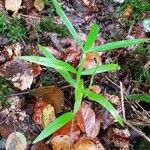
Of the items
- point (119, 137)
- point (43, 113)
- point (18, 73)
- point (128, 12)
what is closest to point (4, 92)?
point (18, 73)

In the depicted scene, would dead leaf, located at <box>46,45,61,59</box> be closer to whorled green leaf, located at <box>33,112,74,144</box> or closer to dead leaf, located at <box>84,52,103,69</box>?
dead leaf, located at <box>84,52,103,69</box>

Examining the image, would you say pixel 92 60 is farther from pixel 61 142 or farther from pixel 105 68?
pixel 61 142

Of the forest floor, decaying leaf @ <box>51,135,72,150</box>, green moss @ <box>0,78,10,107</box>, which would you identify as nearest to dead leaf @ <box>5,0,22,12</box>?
the forest floor

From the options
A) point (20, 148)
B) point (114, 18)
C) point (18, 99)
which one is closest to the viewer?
point (20, 148)

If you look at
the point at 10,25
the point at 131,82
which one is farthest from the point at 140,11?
the point at 10,25

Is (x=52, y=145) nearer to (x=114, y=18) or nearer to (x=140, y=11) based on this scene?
(x=114, y=18)

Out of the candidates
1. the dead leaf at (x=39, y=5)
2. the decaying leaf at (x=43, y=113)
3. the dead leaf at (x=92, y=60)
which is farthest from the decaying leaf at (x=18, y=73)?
the dead leaf at (x=39, y=5)

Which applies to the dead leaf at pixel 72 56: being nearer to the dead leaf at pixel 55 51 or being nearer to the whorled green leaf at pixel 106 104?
the dead leaf at pixel 55 51
